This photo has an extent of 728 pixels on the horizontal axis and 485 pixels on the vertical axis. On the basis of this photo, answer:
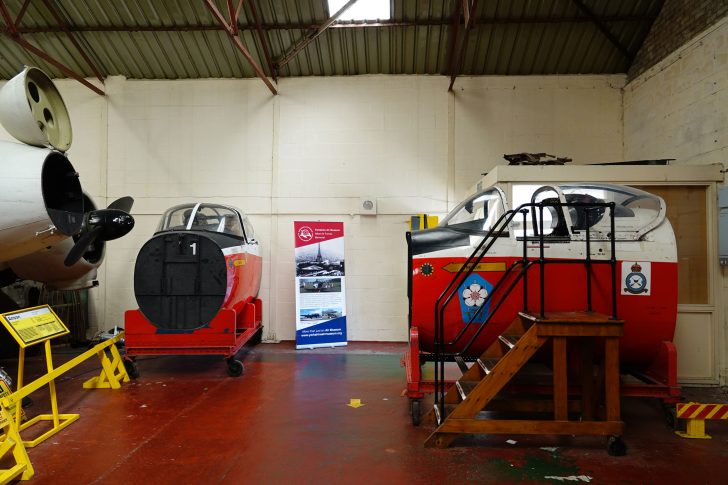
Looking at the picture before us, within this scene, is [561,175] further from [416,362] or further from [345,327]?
[345,327]

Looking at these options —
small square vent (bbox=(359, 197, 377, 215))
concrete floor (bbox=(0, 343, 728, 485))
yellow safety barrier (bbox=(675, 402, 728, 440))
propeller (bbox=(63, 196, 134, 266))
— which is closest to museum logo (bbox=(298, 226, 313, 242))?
small square vent (bbox=(359, 197, 377, 215))

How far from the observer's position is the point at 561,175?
5.76 meters

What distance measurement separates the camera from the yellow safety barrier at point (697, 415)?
11.9 feet

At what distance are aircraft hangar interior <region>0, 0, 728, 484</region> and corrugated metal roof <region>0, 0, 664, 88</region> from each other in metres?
0.05

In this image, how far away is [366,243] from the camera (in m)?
8.16

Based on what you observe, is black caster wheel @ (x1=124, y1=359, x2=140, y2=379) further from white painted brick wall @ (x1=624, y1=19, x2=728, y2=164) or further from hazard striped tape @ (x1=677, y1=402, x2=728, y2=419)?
white painted brick wall @ (x1=624, y1=19, x2=728, y2=164)

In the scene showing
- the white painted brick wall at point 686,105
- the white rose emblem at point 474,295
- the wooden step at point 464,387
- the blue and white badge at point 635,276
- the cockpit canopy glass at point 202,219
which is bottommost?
the wooden step at point 464,387

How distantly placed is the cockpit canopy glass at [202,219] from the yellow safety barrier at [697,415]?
19.3ft

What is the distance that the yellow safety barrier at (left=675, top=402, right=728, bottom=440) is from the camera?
362 centimetres

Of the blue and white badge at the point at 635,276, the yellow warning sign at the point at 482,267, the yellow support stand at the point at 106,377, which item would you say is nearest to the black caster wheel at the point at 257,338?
the yellow support stand at the point at 106,377

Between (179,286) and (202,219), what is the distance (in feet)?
4.29

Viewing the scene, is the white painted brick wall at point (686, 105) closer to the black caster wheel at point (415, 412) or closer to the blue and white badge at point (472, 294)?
the blue and white badge at point (472, 294)

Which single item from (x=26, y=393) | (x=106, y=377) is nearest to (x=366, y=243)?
(x=106, y=377)

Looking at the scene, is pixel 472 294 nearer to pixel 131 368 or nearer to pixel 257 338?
pixel 131 368
